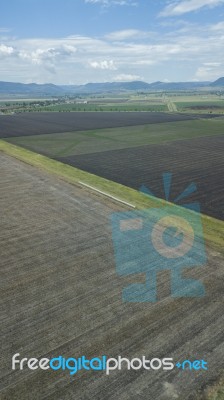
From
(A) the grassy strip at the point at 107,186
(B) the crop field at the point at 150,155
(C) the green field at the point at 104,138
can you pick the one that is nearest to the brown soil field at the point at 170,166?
(B) the crop field at the point at 150,155

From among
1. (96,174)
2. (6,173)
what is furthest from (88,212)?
(6,173)

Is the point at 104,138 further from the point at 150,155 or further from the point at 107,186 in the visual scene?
the point at 107,186

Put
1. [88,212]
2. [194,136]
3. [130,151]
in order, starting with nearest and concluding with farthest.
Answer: [88,212] → [130,151] → [194,136]

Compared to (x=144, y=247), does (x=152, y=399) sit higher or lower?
lower

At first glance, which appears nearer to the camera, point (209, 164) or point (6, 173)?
point (6, 173)

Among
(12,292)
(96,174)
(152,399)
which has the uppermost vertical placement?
(96,174)

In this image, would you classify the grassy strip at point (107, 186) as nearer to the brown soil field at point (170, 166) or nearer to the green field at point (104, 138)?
the brown soil field at point (170, 166)

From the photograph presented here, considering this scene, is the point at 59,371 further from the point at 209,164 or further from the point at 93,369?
the point at 209,164

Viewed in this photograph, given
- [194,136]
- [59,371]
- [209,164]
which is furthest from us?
[194,136]
